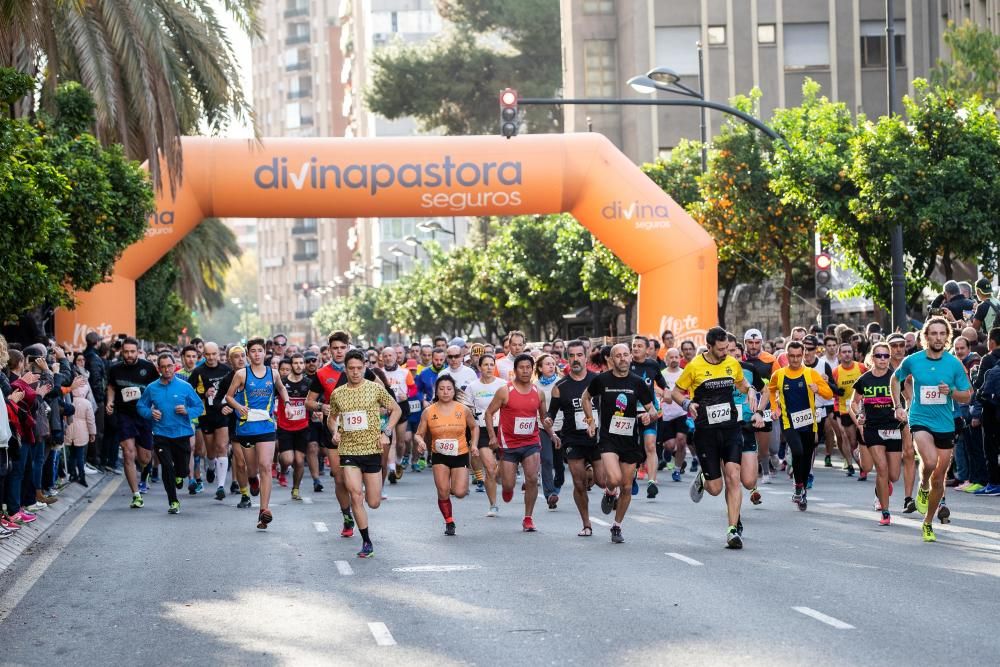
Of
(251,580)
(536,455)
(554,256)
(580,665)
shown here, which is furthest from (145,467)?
(554,256)

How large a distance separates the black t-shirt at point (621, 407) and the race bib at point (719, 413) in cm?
57

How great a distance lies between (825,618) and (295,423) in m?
9.93

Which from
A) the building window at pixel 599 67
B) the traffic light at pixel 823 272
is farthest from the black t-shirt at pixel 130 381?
the building window at pixel 599 67

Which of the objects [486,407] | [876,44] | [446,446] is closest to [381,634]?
[446,446]

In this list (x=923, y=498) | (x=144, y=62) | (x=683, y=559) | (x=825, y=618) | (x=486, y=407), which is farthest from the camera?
(x=144, y=62)

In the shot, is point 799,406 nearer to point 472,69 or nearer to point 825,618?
point 825,618

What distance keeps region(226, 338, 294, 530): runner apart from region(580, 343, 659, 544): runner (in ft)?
11.0

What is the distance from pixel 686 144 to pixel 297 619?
31.5 metres

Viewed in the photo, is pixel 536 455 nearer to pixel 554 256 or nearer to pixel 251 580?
pixel 251 580

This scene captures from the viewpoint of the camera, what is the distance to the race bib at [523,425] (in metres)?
14.2

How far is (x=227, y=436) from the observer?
18297 mm

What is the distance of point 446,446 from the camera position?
1384 cm

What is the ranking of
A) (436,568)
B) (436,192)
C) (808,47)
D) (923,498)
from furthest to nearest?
(808,47) < (436,192) < (923,498) < (436,568)

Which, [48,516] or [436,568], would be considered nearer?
[436,568]
